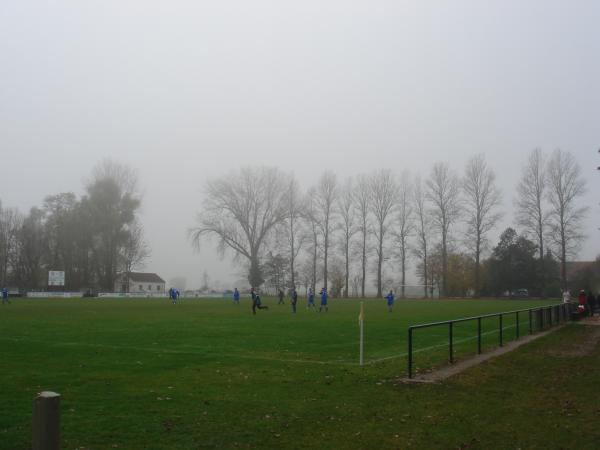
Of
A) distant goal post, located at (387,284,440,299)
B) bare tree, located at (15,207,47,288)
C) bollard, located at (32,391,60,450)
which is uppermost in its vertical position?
bare tree, located at (15,207,47,288)

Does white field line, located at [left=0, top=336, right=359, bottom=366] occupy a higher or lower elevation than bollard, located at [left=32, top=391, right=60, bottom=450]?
lower

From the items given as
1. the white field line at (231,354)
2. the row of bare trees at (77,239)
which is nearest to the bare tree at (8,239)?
the row of bare trees at (77,239)

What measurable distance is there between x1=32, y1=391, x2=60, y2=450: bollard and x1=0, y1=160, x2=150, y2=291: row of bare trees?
85.4 metres

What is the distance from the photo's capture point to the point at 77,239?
86.5 metres

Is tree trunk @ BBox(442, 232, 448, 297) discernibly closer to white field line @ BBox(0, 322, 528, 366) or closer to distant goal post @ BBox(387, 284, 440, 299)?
distant goal post @ BBox(387, 284, 440, 299)

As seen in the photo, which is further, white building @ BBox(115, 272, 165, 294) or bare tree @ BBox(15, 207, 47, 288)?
white building @ BBox(115, 272, 165, 294)

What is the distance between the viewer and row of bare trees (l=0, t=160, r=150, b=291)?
85562 millimetres

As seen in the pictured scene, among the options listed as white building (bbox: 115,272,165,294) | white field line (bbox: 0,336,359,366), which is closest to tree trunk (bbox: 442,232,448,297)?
white field line (bbox: 0,336,359,366)

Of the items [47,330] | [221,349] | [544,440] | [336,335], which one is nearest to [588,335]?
[336,335]

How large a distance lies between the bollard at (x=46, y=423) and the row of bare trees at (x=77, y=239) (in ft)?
280

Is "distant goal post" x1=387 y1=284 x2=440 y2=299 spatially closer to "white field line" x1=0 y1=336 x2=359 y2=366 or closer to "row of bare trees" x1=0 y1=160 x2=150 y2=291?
"row of bare trees" x1=0 y1=160 x2=150 y2=291

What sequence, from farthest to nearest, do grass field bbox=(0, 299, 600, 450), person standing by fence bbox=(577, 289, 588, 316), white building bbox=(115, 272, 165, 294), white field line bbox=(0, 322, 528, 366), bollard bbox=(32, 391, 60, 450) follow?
1. white building bbox=(115, 272, 165, 294)
2. person standing by fence bbox=(577, 289, 588, 316)
3. white field line bbox=(0, 322, 528, 366)
4. grass field bbox=(0, 299, 600, 450)
5. bollard bbox=(32, 391, 60, 450)

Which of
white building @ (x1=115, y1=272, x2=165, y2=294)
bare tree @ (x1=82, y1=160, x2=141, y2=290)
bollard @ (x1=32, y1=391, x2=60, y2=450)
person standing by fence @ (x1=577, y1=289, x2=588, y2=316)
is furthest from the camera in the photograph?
white building @ (x1=115, y1=272, x2=165, y2=294)

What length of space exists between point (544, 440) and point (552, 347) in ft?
38.9
